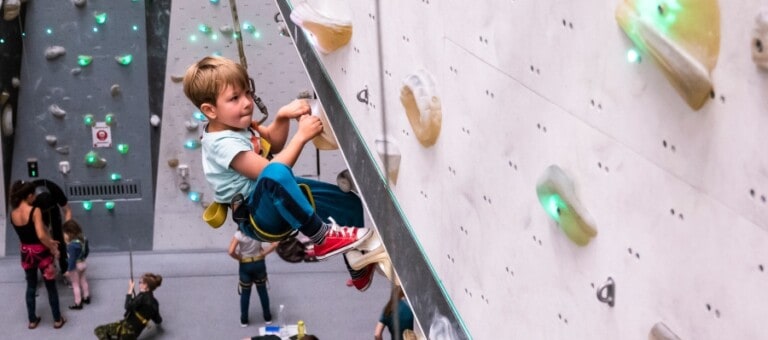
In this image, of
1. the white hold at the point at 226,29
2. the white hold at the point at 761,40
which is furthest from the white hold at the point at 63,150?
the white hold at the point at 761,40

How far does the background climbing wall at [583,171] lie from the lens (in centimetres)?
98

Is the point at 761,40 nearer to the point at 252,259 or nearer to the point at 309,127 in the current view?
the point at 309,127

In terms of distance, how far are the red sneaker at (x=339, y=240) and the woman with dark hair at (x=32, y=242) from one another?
4113 millimetres

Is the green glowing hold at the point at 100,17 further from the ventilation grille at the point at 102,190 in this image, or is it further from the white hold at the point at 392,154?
the white hold at the point at 392,154

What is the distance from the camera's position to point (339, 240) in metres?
3.02

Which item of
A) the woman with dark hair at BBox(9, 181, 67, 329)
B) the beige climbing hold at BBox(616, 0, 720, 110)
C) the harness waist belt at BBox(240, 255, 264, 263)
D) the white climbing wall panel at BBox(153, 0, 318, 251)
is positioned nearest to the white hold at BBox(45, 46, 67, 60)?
the white climbing wall panel at BBox(153, 0, 318, 251)

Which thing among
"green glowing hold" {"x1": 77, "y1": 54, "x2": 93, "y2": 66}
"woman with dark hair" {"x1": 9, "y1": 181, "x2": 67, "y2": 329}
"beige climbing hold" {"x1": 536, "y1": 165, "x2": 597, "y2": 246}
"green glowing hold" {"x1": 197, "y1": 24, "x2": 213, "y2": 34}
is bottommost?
"woman with dark hair" {"x1": 9, "y1": 181, "x2": 67, "y2": 329}

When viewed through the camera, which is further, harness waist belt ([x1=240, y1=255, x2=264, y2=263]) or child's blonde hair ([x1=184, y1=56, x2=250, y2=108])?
harness waist belt ([x1=240, y1=255, x2=264, y2=263])

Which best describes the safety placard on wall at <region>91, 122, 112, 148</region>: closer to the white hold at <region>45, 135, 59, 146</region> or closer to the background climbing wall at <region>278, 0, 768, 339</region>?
the white hold at <region>45, 135, 59, 146</region>

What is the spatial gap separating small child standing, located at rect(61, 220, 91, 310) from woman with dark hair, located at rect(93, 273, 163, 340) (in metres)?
0.72

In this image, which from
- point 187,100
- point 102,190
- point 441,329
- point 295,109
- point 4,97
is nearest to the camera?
point 441,329

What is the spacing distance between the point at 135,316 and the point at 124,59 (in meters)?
2.07

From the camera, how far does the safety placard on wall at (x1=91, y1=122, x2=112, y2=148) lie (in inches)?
300

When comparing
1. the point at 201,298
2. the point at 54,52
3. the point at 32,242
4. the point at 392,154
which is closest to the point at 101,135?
the point at 54,52
